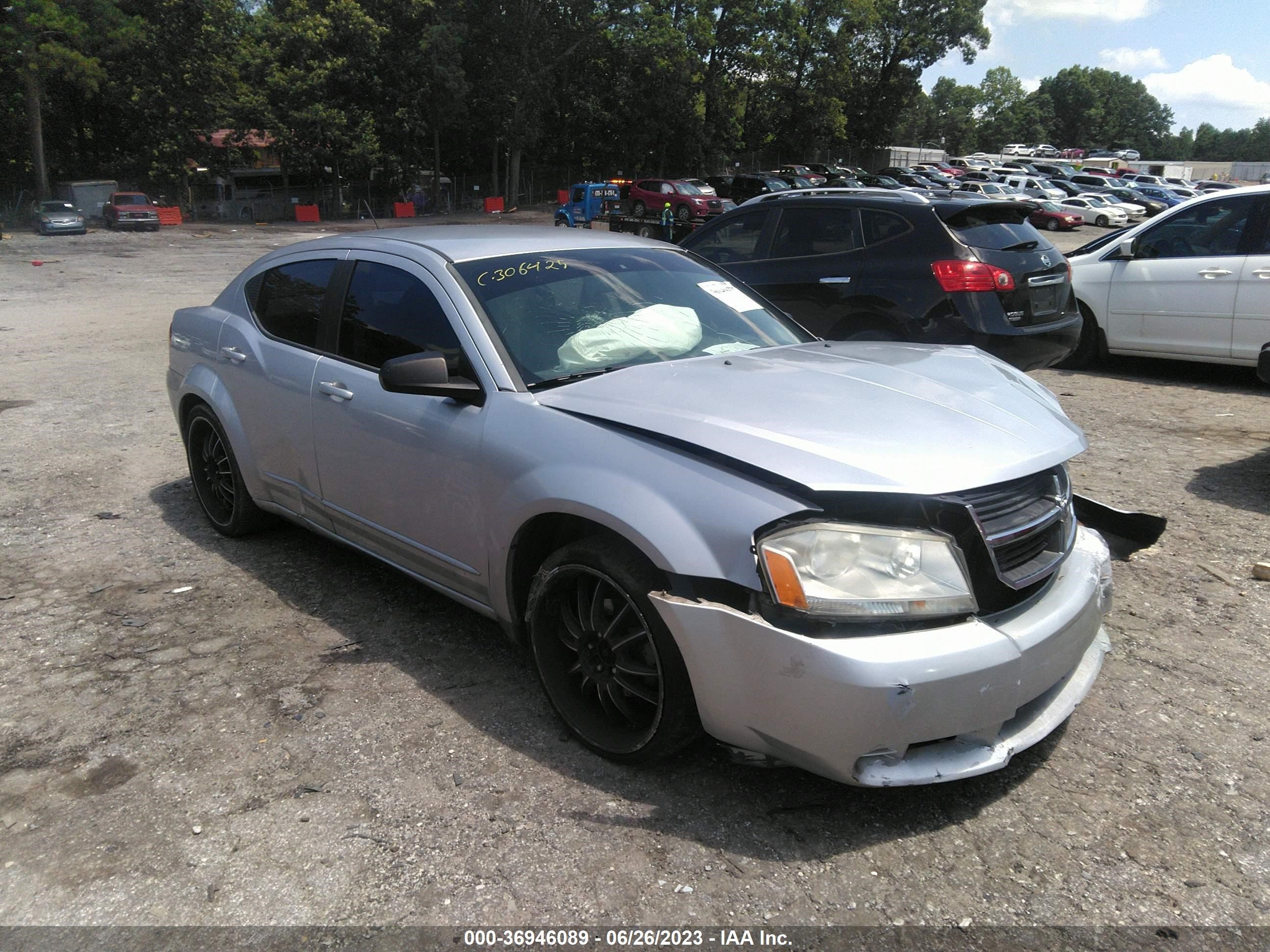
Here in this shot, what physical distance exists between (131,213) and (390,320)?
130 feet

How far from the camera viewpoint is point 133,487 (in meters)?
6.12

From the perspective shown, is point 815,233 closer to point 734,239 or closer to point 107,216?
point 734,239

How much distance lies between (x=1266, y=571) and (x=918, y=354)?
2131 mm

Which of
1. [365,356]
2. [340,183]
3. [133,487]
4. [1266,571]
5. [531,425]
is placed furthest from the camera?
[340,183]

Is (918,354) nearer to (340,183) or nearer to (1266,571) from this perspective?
(1266,571)

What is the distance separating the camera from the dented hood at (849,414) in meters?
2.62

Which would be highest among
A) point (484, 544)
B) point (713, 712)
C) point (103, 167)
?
point (103, 167)

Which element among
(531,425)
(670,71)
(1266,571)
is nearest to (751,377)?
(531,425)

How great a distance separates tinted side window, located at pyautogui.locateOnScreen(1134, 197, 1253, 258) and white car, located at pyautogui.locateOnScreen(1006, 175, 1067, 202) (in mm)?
34725

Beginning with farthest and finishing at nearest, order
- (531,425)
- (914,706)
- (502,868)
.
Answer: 1. (531,425)
2. (502,868)
3. (914,706)

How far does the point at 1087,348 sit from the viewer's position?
9367 mm

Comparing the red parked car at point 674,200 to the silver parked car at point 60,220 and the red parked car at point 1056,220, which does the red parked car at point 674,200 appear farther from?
the silver parked car at point 60,220

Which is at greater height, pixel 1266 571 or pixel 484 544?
pixel 484 544

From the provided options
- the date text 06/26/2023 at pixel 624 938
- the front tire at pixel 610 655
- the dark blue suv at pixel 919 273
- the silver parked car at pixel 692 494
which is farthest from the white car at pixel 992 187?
the date text 06/26/2023 at pixel 624 938
